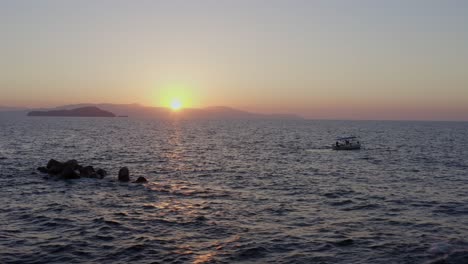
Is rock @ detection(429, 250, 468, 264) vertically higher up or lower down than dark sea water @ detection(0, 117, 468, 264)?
higher up

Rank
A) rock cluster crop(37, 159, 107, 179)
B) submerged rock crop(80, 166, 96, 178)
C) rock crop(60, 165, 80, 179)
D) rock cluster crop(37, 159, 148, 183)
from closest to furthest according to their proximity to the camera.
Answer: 1. rock cluster crop(37, 159, 148, 183)
2. rock crop(60, 165, 80, 179)
3. rock cluster crop(37, 159, 107, 179)
4. submerged rock crop(80, 166, 96, 178)

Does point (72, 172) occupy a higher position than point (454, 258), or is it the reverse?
point (72, 172)

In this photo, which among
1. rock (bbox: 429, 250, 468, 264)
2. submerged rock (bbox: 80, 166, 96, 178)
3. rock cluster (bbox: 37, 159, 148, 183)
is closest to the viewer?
rock (bbox: 429, 250, 468, 264)

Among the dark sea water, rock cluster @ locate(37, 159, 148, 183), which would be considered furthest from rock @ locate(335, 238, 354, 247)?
rock cluster @ locate(37, 159, 148, 183)

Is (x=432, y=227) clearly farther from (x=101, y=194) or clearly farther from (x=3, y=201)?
(x=3, y=201)

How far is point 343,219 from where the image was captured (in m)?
29.8

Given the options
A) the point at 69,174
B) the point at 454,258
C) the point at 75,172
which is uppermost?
the point at 75,172

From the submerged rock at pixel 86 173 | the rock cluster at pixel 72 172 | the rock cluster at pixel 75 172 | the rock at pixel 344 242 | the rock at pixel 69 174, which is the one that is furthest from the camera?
the submerged rock at pixel 86 173

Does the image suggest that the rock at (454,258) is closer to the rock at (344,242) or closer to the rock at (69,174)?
the rock at (344,242)

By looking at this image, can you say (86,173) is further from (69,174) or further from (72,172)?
(69,174)

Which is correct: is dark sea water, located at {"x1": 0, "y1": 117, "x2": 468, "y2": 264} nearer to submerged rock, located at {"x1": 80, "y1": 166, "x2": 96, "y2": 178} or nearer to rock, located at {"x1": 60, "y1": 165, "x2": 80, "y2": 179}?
rock, located at {"x1": 60, "y1": 165, "x2": 80, "y2": 179}

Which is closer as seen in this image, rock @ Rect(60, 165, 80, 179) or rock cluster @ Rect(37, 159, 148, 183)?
rock cluster @ Rect(37, 159, 148, 183)

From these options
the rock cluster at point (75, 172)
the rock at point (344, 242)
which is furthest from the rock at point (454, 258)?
the rock cluster at point (75, 172)

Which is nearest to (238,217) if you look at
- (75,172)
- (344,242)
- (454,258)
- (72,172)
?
(344,242)
